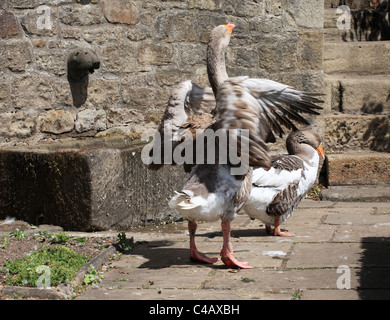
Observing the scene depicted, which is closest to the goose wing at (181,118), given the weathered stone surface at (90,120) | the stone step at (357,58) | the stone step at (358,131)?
the weathered stone surface at (90,120)

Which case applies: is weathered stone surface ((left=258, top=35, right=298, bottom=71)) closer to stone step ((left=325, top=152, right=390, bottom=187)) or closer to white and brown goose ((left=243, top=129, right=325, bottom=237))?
stone step ((left=325, top=152, right=390, bottom=187))

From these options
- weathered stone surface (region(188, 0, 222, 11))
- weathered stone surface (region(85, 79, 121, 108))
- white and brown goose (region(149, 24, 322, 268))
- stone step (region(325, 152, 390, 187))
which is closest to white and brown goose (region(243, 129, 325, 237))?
white and brown goose (region(149, 24, 322, 268))

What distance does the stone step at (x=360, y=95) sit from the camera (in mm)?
8781

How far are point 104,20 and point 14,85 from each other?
1335 millimetres

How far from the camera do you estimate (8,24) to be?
6984 mm

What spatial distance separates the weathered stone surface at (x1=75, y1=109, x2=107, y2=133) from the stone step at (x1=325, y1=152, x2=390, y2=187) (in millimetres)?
3055

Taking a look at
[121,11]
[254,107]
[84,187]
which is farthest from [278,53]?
[254,107]

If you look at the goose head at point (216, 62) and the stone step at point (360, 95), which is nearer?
the goose head at point (216, 62)

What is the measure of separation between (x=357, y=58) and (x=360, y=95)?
637 millimetres

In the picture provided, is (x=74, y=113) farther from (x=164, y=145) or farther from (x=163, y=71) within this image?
(x=164, y=145)

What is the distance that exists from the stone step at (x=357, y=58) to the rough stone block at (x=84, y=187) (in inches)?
142

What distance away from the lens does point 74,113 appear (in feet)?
24.0

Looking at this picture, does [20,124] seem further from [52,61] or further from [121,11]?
[121,11]

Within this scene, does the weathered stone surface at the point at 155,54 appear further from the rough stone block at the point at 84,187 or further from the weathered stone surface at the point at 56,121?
the rough stone block at the point at 84,187
